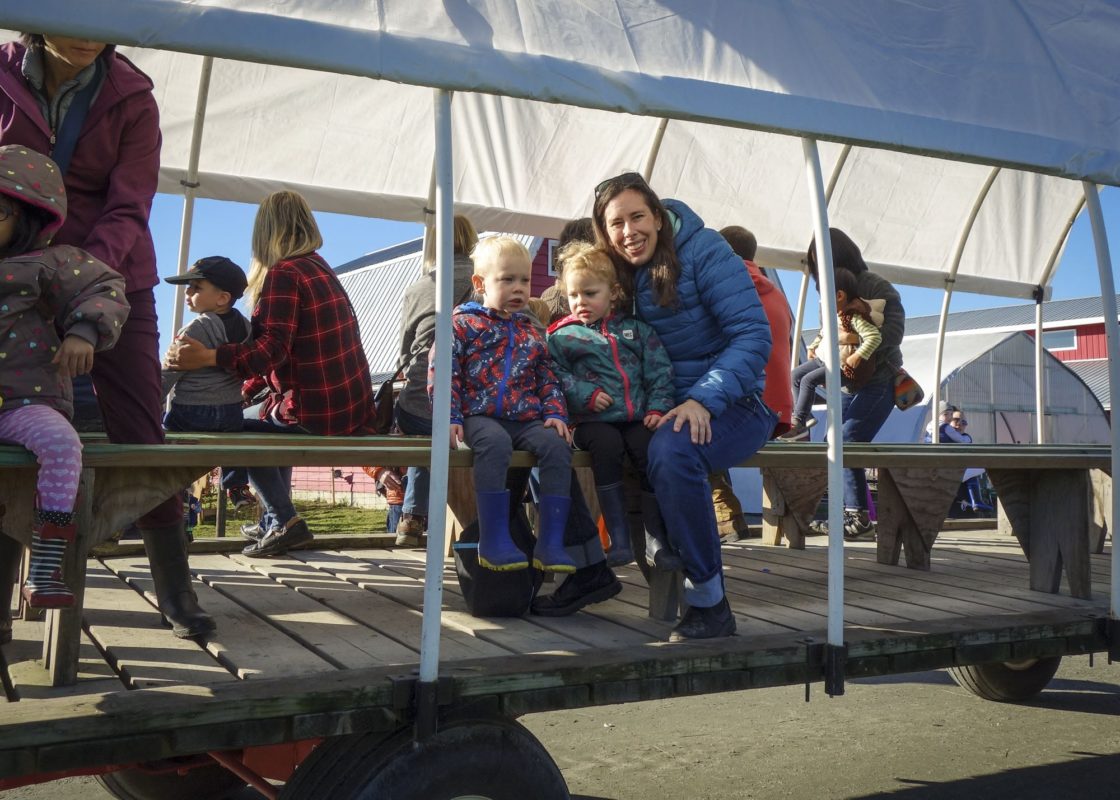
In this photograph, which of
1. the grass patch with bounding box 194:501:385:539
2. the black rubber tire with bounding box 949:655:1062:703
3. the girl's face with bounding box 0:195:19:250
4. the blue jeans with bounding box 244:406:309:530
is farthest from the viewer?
the grass patch with bounding box 194:501:385:539

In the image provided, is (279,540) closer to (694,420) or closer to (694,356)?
(694,356)

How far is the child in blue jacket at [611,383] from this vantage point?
376 cm

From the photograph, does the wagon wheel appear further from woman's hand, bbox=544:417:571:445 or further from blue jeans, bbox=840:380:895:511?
blue jeans, bbox=840:380:895:511

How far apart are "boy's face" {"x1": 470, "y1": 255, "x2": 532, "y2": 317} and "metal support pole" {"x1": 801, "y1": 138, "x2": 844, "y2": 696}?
1.01 meters

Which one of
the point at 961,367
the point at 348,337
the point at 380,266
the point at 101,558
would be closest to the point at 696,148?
the point at 348,337

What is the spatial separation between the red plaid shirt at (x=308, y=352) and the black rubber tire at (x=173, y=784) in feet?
5.03

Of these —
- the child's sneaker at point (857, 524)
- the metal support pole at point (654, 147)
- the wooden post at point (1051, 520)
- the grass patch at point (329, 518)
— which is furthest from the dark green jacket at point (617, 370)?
the grass patch at point (329, 518)

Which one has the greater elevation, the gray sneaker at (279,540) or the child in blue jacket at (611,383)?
the child in blue jacket at (611,383)

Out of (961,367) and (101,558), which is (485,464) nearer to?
(101,558)

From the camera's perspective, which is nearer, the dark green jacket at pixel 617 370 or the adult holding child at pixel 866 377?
the dark green jacket at pixel 617 370

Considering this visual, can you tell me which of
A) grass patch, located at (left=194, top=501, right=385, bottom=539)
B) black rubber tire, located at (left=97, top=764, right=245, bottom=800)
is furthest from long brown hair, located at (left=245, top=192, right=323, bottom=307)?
grass patch, located at (left=194, top=501, right=385, bottom=539)

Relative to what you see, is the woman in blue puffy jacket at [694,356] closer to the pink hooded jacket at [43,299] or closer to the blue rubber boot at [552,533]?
the blue rubber boot at [552,533]

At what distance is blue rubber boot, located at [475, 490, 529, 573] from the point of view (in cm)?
348

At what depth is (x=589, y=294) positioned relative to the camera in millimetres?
3828
